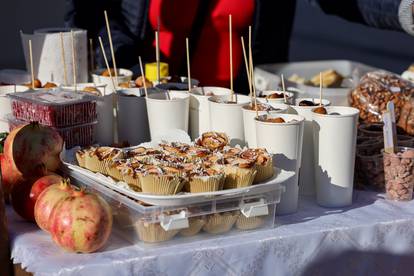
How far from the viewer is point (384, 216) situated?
1929 millimetres

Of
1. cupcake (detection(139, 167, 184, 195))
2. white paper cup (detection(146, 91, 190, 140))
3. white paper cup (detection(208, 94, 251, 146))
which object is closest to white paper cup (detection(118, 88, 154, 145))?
white paper cup (detection(146, 91, 190, 140))

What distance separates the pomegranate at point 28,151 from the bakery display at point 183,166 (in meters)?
0.08

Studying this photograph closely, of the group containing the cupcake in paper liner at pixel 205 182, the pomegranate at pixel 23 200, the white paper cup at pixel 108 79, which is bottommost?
the pomegranate at pixel 23 200

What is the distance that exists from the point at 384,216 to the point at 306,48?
8541 millimetres

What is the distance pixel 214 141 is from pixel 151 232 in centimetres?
38

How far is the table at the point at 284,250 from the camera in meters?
1.65

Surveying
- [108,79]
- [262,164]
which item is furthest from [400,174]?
[108,79]

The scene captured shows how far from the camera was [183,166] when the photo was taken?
182 cm

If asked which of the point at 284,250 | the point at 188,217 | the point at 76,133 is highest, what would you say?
the point at 76,133

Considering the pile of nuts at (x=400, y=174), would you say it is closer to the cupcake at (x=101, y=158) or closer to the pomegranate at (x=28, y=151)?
the cupcake at (x=101, y=158)

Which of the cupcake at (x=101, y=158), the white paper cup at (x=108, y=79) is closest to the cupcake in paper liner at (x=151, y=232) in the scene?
the cupcake at (x=101, y=158)

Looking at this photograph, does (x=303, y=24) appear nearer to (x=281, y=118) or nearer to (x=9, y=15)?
(x=9, y=15)

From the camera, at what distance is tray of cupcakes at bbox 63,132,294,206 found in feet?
5.57

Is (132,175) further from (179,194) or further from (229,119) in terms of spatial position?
(229,119)
